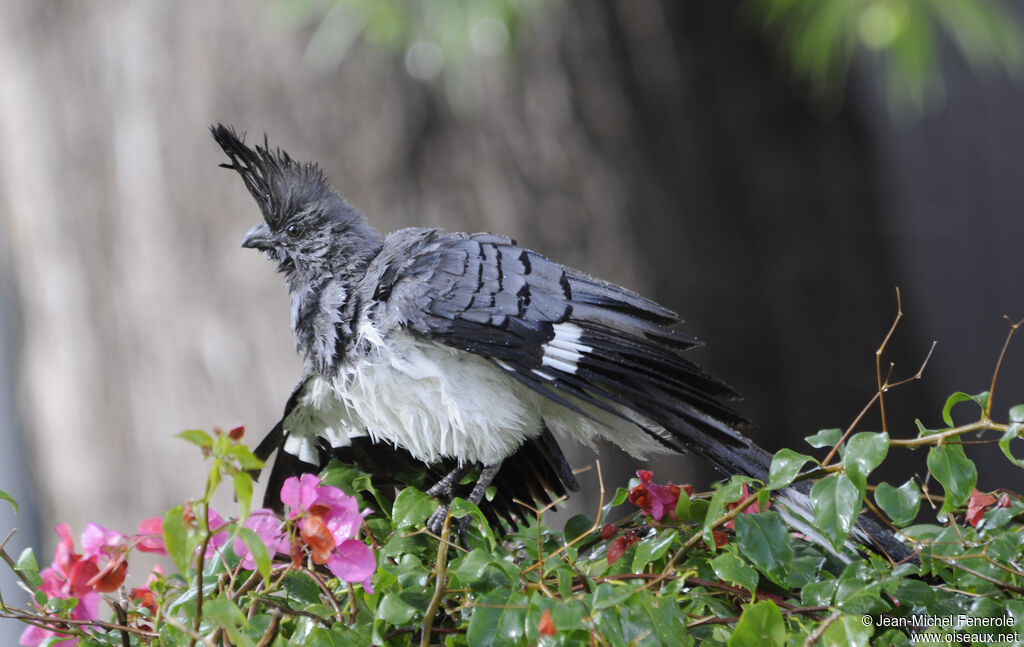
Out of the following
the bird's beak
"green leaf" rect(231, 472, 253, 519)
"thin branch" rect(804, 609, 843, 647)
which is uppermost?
the bird's beak

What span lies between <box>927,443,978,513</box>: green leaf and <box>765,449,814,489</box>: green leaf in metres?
0.12

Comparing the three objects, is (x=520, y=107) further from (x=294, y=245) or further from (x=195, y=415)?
(x=195, y=415)

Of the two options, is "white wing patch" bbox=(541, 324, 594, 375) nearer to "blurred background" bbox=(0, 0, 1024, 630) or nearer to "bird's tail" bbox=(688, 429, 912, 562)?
"bird's tail" bbox=(688, 429, 912, 562)

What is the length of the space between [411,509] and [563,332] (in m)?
0.40

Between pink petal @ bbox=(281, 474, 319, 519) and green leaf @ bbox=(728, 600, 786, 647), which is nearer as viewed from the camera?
green leaf @ bbox=(728, 600, 786, 647)

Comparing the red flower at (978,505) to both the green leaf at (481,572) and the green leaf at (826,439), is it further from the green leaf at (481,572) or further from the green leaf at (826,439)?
the green leaf at (481,572)

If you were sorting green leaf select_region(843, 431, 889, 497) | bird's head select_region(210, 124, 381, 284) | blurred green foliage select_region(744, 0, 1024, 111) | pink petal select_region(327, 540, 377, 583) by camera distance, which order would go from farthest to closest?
blurred green foliage select_region(744, 0, 1024, 111)
bird's head select_region(210, 124, 381, 284)
pink petal select_region(327, 540, 377, 583)
green leaf select_region(843, 431, 889, 497)

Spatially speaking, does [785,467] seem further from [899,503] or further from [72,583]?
[72,583]

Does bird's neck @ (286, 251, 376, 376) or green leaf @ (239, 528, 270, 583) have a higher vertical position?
bird's neck @ (286, 251, 376, 376)

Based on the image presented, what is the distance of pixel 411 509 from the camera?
1.07m

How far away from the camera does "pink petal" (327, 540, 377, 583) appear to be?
0.97 m

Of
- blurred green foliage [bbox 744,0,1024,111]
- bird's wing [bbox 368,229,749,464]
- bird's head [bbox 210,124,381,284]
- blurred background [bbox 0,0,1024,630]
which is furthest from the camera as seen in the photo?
blurred background [bbox 0,0,1024,630]

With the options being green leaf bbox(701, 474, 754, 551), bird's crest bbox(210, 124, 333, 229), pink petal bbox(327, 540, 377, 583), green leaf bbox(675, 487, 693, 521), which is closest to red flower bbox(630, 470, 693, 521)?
green leaf bbox(675, 487, 693, 521)

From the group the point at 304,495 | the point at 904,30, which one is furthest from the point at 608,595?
the point at 904,30
